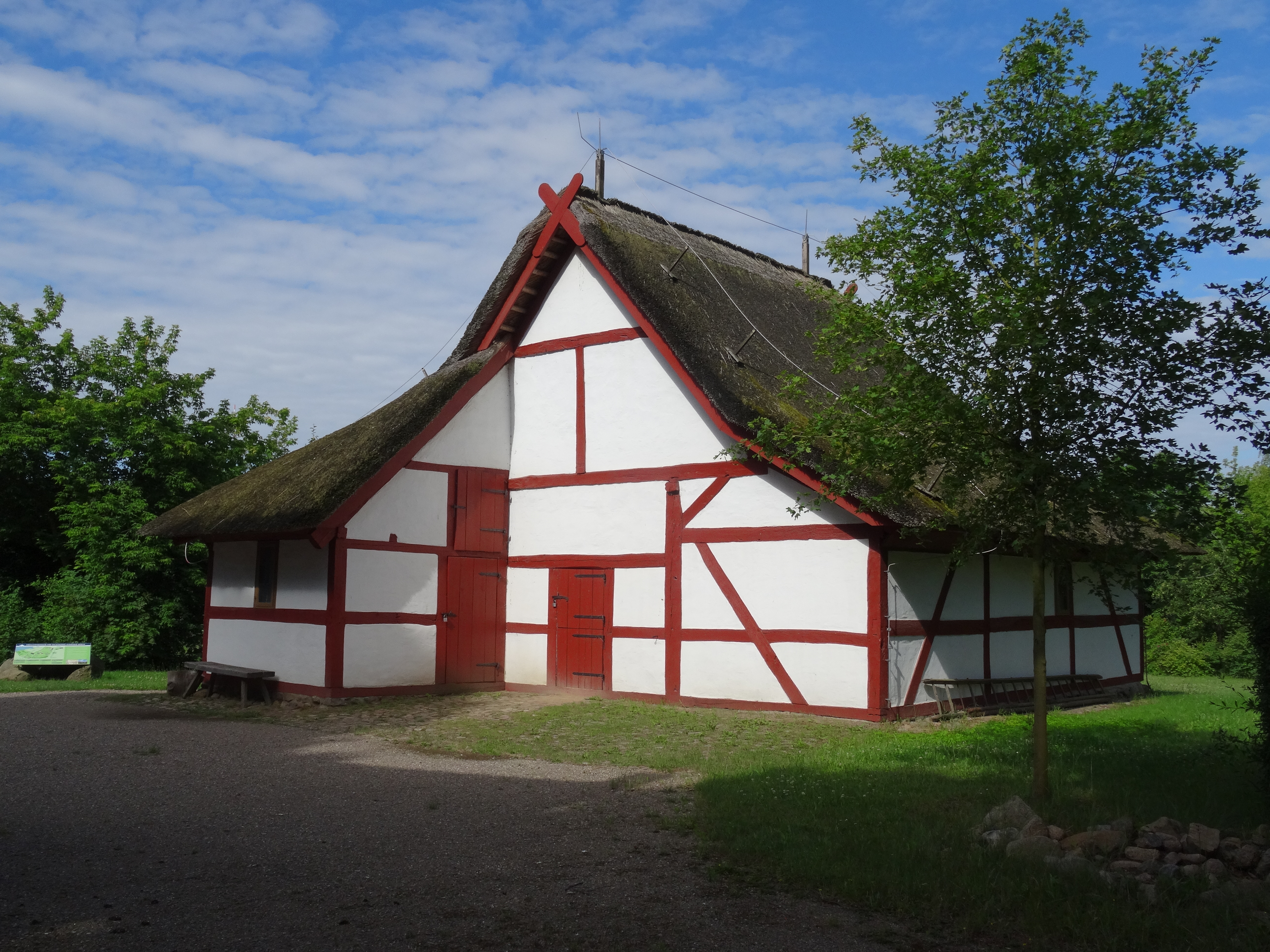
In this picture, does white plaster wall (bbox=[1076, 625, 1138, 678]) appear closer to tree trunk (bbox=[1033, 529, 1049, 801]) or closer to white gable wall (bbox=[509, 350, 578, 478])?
white gable wall (bbox=[509, 350, 578, 478])

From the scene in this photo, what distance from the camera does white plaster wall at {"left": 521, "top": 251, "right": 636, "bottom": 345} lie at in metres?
16.0

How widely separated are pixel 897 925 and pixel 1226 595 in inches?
248

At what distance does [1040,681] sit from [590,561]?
8.70 m

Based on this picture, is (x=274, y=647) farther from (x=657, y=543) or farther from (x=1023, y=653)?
(x=1023, y=653)

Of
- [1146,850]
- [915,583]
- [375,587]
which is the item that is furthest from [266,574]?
[1146,850]

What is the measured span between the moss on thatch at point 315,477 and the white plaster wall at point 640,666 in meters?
4.36

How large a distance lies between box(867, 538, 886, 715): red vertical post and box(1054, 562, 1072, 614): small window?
19.3 ft

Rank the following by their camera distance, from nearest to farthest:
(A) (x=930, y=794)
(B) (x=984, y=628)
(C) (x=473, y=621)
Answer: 1. (A) (x=930, y=794)
2. (B) (x=984, y=628)
3. (C) (x=473, y=621)

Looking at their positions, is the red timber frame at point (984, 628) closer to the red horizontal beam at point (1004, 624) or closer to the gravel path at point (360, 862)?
the red horizontal beam at point (1004, 624)

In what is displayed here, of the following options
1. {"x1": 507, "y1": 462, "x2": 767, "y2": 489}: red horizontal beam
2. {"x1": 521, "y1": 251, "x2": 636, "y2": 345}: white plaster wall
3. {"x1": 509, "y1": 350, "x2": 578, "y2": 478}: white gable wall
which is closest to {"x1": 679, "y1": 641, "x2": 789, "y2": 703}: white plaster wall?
{"x1": 507, "y1": 462, "x2": 767, "y2": 489}: red horizontal beam

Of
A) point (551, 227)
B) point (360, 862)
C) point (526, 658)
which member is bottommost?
point (360, 862)

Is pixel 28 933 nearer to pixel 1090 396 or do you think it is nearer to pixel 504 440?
pixel 1090 396

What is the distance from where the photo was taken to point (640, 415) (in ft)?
50.8

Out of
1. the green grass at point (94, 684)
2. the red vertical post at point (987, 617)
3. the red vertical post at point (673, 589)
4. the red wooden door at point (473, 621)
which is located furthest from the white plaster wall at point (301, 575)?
the red vertical post at point (987, 617)
